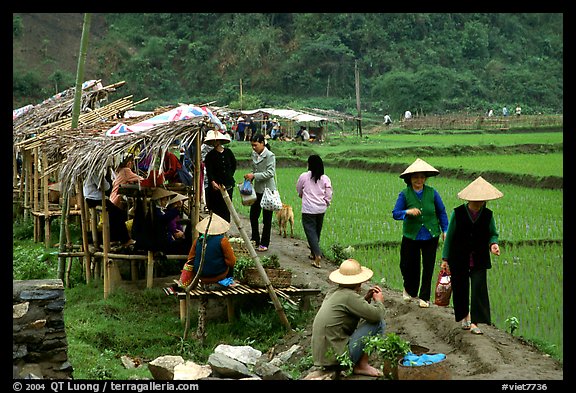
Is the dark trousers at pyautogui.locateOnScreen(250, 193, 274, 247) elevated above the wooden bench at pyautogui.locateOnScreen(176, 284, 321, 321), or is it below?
above

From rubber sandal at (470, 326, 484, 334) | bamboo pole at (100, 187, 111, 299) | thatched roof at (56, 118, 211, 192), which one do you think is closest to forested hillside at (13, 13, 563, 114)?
bamboo pole at (100, 187, 111, 299)

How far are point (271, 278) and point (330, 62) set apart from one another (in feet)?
123

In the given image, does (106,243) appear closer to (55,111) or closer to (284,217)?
(284,217)

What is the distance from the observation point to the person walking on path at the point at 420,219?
7.60 metres

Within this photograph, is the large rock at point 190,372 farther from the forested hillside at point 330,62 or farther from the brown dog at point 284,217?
the forested hillside at point 330,62

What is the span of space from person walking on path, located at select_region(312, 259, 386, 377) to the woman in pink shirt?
3628 millimetres

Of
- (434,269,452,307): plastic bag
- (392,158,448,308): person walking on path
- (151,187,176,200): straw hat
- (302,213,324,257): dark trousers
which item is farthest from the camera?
(302,213,324,257): dark trousers

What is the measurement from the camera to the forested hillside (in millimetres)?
42125

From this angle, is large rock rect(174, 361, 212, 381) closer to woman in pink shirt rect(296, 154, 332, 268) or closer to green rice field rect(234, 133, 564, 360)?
green rice field rect(234, 133, 564, 360)

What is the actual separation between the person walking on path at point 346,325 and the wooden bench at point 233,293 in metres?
2.03

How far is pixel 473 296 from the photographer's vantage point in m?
6.86

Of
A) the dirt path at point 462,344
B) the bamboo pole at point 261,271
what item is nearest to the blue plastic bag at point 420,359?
the dirt path at point 462,344

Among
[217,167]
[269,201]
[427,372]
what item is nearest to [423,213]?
[427,372]
